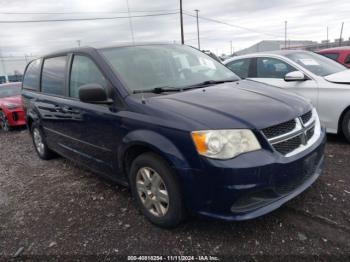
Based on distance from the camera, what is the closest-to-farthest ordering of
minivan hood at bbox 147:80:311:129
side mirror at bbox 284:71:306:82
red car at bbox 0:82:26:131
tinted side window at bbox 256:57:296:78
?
1. minivan hood at bbox 147:80:311:129
2. side mirror at bbox 284:71:306:82
3. tinted side window at bbox 256:57:296:78
4. red car at bbox 0:82:26:131

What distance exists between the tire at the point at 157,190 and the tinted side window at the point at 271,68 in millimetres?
3705

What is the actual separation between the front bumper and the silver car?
2.66 meters

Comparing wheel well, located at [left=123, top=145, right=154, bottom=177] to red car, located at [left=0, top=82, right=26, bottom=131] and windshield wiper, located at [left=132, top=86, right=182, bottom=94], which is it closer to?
windshield wiper, located at [left=132, top=86, right=182, bottom=94]

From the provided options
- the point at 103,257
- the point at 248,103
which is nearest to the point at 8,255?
the point at 103,257

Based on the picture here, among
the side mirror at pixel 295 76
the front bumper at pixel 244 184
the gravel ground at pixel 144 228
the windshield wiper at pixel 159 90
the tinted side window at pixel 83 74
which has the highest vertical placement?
the tinted side window at pixel 83 74

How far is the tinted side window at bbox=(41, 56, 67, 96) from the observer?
13.4ft

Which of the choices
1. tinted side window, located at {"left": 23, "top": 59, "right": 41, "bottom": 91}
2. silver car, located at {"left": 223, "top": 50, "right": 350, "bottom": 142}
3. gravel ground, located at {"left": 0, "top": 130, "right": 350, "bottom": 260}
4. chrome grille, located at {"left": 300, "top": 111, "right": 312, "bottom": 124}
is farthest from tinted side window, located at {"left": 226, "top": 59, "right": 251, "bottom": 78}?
tinted side window, located at {"left": 23, "top": 59, "right": 41, "bottom": 91}

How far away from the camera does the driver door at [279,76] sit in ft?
16.7

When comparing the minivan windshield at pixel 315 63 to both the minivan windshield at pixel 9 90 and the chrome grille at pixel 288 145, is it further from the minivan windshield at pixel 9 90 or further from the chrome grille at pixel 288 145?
the minivan windshield at pixel 9 90

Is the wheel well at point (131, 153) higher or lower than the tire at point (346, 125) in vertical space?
higher

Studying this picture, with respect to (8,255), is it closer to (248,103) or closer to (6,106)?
(248,103)

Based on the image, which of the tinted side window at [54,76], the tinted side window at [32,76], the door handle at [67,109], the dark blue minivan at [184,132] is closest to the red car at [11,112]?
the tinted side window at [32,76]

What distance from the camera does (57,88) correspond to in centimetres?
423

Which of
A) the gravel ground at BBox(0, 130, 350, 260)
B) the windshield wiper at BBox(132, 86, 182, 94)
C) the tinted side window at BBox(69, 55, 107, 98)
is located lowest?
the gravel ground at BBox(0, 130, 350, 260)
